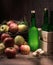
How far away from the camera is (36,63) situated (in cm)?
131

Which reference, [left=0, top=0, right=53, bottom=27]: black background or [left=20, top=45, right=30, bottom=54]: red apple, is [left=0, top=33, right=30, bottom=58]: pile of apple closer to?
[left=20, top=45, right=30, bottom=54]: red apple

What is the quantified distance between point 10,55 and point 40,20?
578mm

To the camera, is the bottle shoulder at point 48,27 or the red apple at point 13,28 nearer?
the bottle shoulder at point 48,27

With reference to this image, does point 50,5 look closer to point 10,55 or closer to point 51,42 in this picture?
point 51,42

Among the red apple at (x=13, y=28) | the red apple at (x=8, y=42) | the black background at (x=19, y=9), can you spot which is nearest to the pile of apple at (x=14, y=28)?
the red apple at (x=13, y=28)

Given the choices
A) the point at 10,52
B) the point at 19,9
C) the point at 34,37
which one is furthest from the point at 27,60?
the point at 19,9

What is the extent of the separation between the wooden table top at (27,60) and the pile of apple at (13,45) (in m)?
0.03

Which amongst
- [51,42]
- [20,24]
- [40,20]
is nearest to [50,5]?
[40,20]

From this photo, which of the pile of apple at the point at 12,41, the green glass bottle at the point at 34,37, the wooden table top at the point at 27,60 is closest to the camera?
the wooden table top at the point at 27,60

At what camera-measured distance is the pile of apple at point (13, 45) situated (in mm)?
1399

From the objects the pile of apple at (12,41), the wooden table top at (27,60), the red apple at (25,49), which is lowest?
the wooden table top at (27,60)

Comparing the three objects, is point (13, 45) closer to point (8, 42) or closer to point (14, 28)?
point (8, 42)

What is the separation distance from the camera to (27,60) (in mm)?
1359

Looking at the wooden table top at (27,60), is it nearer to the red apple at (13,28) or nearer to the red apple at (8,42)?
the red apple at (8,42)
